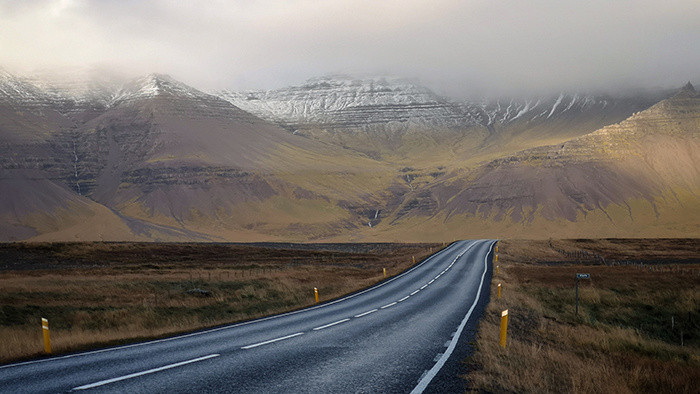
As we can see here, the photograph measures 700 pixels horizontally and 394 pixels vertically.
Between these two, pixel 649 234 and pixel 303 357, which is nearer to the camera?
pixel 303 357

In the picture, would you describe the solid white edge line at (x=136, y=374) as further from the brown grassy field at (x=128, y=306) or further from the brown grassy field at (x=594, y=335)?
the brown grassy field at (x=594, y=335)

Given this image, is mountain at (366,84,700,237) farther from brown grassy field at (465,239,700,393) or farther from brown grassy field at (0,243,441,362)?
brown grassy field at (0,243,441,362)

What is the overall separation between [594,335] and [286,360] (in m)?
13.0

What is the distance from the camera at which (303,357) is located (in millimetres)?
10734

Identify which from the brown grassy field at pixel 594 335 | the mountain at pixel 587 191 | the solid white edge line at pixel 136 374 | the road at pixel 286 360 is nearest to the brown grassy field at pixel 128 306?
the road at pixel 286 360

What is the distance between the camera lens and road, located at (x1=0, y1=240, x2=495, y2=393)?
8469 mm

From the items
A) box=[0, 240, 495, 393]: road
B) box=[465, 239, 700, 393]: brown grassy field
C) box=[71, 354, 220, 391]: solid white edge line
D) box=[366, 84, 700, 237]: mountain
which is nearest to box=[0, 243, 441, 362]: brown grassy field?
box=[0, 240, 495, 393]: road

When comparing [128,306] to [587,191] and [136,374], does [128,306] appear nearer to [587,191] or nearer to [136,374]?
[136,374]

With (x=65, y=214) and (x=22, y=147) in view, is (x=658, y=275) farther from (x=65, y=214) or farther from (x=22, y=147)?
(x=22, y=147)

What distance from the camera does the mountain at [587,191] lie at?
5802 inches

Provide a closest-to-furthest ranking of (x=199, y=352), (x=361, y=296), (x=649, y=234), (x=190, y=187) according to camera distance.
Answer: (x=199, y=352) → (x=361, y=296) → (x=649, y=234) → (x=190, y=187)

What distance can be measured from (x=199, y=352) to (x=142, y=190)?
19726 cm

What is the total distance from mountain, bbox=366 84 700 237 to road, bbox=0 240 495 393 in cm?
13489

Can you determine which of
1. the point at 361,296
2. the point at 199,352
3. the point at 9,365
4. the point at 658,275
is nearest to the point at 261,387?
the point at 199,352
